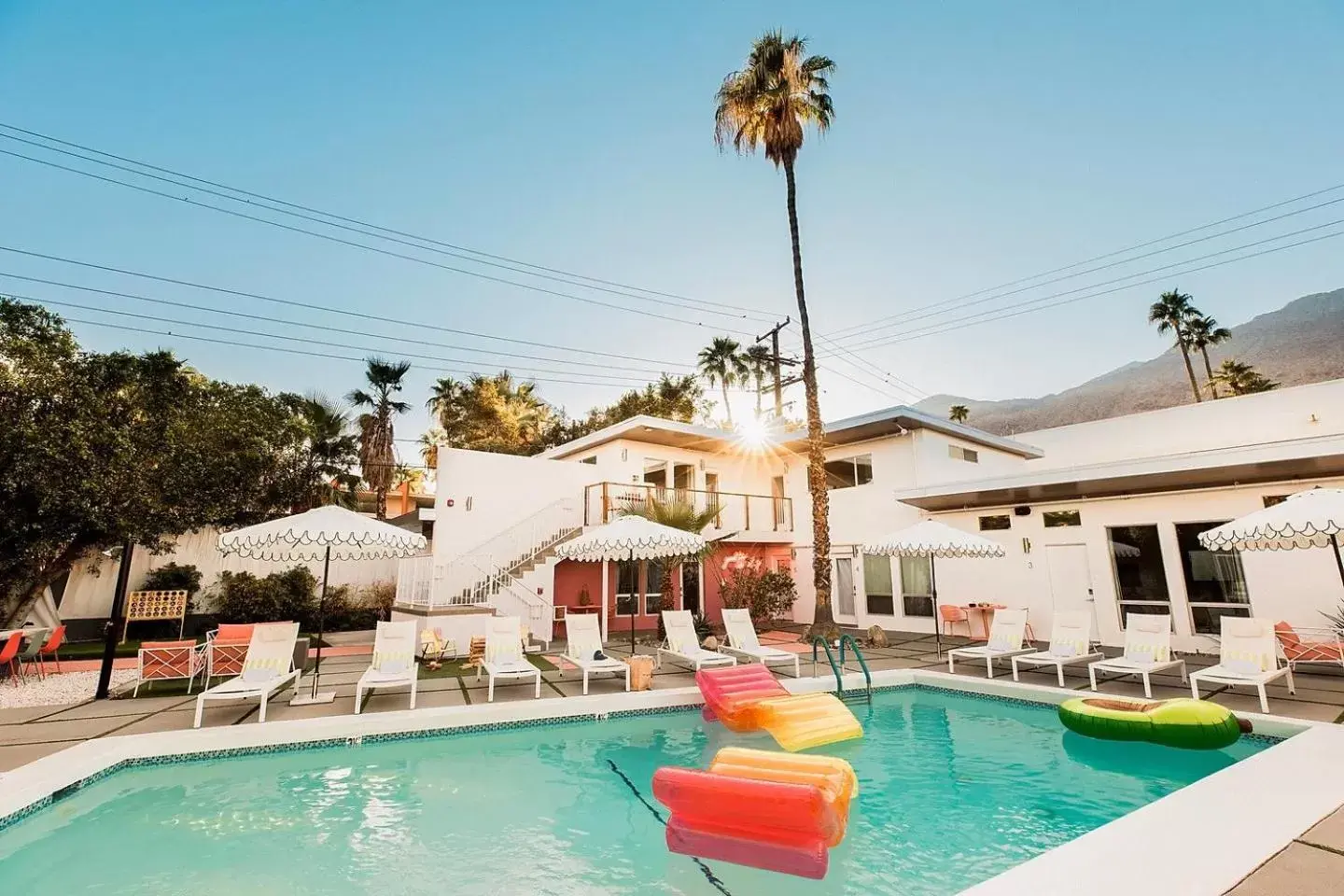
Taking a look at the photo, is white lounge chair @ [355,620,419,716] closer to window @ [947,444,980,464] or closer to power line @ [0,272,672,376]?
power line @ [0,272,672,376]

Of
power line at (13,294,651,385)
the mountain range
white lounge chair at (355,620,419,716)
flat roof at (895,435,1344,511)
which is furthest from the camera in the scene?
the mountain range

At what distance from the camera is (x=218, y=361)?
54.7ft

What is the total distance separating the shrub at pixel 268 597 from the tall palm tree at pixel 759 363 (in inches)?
756

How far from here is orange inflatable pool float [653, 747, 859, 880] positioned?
13.1 feet

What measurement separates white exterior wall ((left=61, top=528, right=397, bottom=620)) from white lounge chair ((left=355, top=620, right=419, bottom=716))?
9204mm

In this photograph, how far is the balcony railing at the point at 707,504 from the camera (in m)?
16.5

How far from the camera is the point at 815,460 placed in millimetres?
13625

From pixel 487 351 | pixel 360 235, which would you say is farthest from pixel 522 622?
pixel 360 235

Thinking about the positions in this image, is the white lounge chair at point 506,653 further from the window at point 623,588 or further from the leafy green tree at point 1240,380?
the leafy green tree at point 1240,380

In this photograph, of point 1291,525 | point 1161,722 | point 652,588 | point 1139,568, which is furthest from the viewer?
point 652,588

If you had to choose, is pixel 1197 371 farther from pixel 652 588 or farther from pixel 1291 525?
pixel 1291 525

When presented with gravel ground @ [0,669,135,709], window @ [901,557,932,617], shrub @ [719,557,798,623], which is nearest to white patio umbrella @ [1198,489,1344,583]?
window @ [901,557,932,617]

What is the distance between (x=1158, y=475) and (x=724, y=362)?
2229cm

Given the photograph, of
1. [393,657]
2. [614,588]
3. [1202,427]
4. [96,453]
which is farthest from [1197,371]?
[96,453]
